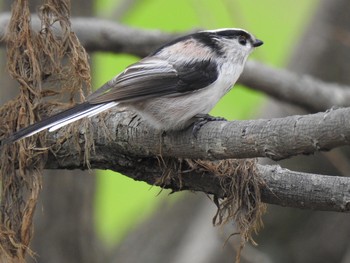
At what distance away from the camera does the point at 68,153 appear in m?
3.80

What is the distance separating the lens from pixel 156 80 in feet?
12.7

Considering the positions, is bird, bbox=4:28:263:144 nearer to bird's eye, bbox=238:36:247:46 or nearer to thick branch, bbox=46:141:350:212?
bird's eye, bbox=238:36:247:46

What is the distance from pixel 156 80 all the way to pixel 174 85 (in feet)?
0.31

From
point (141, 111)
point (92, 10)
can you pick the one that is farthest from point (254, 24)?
point (141, 111)

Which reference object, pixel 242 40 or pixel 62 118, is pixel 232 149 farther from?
pixel 242 40

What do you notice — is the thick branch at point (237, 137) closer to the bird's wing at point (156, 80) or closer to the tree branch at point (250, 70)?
the bird's wing at point (156, 80)

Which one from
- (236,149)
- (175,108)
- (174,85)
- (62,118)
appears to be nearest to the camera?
(236,149)

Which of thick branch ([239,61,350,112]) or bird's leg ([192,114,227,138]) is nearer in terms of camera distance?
bird's leg ([192,114,227,138])

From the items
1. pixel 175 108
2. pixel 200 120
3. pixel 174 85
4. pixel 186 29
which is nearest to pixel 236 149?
pixel 200 120

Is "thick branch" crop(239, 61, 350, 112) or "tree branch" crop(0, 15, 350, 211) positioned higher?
"tree branch" crop(0, 15, 350, 211)

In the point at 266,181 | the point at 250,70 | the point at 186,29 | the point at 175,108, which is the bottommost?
the point at 186,29

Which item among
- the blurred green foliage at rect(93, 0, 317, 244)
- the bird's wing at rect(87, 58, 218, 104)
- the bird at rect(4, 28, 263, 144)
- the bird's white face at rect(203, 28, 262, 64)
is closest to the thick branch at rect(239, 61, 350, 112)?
the bird's white face at rect(203, 28, 262, 64)

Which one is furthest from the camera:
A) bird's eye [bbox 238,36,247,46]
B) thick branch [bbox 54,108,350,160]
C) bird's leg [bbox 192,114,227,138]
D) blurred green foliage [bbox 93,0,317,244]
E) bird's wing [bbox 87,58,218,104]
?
blurred green foliage [bbox 93,0,317,244]

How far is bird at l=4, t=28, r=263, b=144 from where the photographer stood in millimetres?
3641
